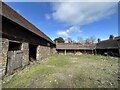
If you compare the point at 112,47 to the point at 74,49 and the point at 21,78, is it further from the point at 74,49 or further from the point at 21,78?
the point at 21,78

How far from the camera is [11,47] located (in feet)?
28.8

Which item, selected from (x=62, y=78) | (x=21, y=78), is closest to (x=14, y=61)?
(x=21, y=78)

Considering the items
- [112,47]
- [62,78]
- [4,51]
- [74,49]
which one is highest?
[112,47]

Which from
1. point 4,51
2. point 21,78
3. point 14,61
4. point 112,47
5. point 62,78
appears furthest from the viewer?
point 112,47

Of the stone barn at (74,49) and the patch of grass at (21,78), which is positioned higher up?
the stone barn at (74,49)

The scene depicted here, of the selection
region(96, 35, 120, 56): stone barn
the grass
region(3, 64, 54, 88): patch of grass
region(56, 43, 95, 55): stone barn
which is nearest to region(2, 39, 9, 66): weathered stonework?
the grass

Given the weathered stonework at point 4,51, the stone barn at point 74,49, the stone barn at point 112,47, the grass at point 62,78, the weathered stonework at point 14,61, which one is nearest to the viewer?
the grass at point 62,78

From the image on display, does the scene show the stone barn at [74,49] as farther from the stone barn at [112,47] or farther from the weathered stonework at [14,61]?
the weathered stonework at [14,61]

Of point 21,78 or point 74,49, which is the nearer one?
point 21,78

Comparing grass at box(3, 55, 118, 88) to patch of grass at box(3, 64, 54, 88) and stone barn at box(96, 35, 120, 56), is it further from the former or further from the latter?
stone barn at box(96, 35, 120, 56)

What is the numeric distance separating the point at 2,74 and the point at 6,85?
1260 mm

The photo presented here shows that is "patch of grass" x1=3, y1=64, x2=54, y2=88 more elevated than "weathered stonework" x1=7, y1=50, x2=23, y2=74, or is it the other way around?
"weathered stonework" x1=7, y1=50, x2=23, y2=74

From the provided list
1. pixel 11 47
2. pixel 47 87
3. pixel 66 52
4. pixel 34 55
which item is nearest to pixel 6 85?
pixel 47 87

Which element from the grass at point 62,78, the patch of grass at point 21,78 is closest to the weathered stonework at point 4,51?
the grass at point 62,78
